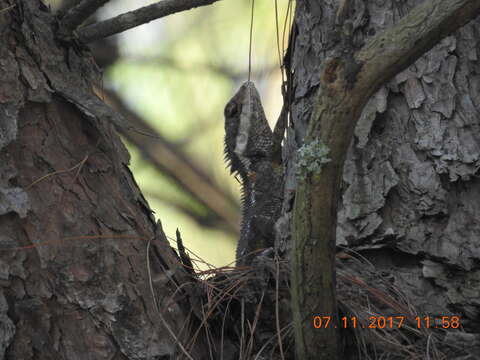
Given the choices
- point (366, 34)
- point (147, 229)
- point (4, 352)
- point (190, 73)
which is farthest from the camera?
point (190, 73)

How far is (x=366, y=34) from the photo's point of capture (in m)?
1.50

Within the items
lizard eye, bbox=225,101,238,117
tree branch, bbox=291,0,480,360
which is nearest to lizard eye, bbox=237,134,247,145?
lizard eye, bbox=225,101,238,117

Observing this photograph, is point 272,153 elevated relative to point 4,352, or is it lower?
elevated

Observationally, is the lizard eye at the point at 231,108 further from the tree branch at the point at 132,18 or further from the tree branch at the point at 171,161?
the tree branch at the point at 132,18

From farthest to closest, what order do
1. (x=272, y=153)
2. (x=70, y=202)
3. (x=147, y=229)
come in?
(x=272, y=153) → (x=147, y=229) → (x=70, y=202)

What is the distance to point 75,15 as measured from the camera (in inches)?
47.3

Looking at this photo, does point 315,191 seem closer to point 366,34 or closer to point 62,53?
point 62,53

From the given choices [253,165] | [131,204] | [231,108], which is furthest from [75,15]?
[253,165]

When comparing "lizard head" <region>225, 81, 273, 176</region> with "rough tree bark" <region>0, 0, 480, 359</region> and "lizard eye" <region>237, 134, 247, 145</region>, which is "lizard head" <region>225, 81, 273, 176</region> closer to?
"lizard eye" <region>237, 134, 247, 145</region>

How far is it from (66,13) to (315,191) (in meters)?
0.68

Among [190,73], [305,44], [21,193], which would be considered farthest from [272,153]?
[21,193]

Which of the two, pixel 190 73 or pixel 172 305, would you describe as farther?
pixel 190 73

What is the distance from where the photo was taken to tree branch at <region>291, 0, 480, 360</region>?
847 mm

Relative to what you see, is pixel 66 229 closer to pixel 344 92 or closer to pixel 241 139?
pixel 344 92
